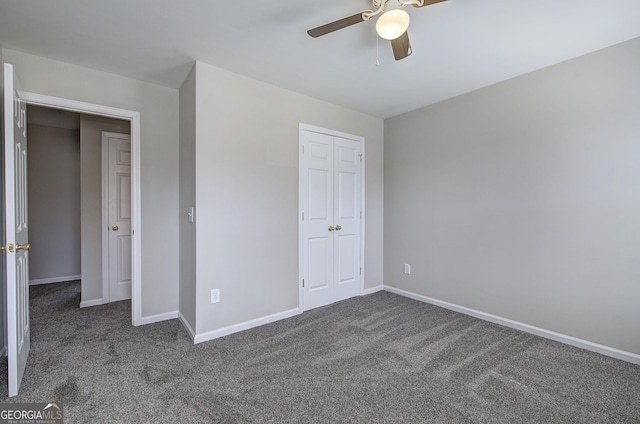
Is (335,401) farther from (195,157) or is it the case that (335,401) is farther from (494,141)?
(494,141)

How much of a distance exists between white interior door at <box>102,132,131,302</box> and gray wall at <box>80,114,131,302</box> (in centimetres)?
12

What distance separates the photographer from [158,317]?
9.75 feet

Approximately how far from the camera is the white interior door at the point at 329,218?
3.31 metres

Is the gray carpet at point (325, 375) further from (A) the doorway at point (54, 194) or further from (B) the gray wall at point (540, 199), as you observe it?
(A) the doorway at point (54, 194)

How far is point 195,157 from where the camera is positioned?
8.32 feet

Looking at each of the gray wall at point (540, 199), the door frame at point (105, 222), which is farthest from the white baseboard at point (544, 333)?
the door frame at point (105, 222)

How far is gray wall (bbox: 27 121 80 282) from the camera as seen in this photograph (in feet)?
14.5

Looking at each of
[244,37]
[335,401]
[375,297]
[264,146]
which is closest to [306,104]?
[264,146]

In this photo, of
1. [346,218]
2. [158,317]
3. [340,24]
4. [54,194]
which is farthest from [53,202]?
[340,24]

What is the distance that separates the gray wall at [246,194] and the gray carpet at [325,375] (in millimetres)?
353

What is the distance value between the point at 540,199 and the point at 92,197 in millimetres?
4926

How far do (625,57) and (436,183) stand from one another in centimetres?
180

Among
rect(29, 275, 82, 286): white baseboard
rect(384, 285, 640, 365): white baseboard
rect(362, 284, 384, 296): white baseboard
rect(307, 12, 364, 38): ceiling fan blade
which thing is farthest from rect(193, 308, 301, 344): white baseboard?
rect(29, 275, 82, 286): white baseboard

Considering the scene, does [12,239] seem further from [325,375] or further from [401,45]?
[401,45]
